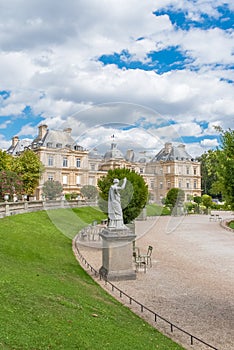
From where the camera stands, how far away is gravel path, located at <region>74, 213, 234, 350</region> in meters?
9.44

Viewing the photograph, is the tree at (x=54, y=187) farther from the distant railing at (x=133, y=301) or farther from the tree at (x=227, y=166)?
the tree at (x=227, y=166)

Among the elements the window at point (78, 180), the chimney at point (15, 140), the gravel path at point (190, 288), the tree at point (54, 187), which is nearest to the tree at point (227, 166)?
the gravel path at point (190, 288)

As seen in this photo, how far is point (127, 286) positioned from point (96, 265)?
12.5ft

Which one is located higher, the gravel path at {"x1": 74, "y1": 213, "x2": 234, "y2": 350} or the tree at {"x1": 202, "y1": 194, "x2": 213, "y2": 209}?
the tree at {"x1": 202, "y1": 194, "x2": 213, "y2": 209}

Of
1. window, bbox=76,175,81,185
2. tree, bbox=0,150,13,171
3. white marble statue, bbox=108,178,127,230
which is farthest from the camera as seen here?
tree, bbox=0,150,13,171

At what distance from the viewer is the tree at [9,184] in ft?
111

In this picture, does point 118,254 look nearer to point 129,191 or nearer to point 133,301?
point 133,301

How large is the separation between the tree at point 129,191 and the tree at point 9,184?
1329cm

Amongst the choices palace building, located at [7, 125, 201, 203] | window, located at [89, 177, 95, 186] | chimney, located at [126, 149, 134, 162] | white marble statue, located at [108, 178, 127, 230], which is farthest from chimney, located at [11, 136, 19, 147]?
white marble statue, located at [108, 178, 127, 230]

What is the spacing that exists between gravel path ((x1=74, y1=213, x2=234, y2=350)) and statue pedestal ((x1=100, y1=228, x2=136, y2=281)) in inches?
17.0

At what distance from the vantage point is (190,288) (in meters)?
13.5

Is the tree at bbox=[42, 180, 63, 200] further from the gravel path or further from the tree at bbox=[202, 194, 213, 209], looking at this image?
the tree at bbox=[202, 194, 213, 209]

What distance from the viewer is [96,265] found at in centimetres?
1728

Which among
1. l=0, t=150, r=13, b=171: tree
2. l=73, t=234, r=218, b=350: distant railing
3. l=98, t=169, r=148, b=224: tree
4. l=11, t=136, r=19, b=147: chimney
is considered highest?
l=11, t=136, r=19, b=147: chimney
